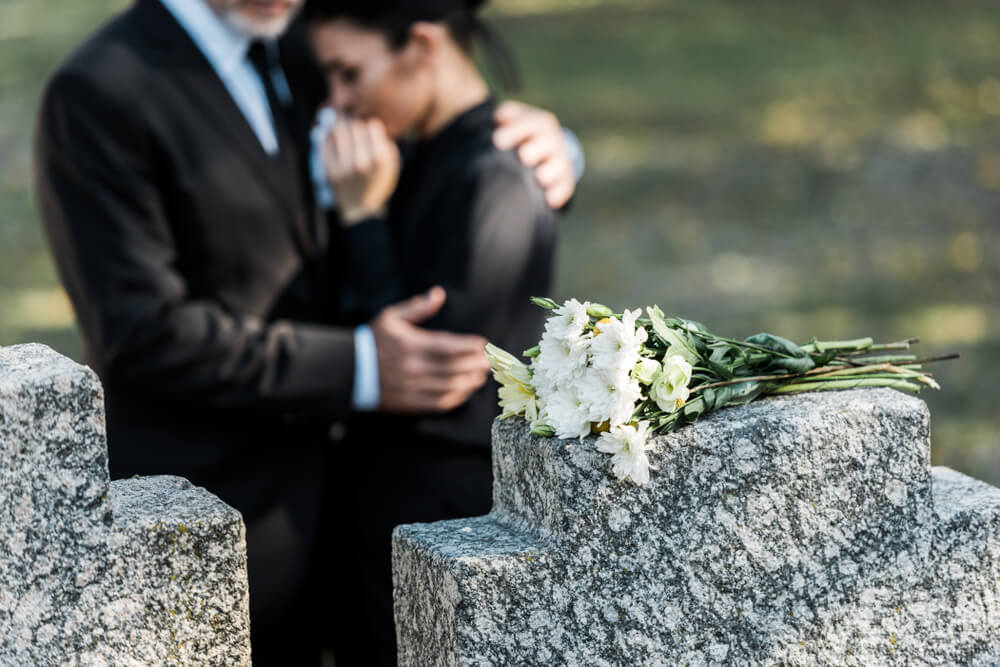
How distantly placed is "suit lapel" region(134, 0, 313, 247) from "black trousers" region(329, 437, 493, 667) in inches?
23.9

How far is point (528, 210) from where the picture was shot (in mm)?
3018

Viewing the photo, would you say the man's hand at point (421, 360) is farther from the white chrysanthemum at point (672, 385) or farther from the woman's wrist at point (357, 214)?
the white chrysanthemum at point (672, 385)

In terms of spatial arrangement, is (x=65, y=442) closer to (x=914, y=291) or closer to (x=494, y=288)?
(x=494, y=288)

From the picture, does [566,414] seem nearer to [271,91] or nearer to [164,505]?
[164,505]

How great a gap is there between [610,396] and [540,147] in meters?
1.42

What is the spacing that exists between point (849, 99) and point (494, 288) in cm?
1048

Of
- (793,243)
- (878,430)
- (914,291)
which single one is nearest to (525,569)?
(878,430)

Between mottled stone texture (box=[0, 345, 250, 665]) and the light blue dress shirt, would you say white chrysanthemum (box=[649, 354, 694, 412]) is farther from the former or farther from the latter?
the light blue dress shirt

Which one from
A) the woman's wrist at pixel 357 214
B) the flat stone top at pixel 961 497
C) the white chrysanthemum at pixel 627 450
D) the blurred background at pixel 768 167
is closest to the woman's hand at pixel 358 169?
the woman's wrist at pixel 357 214

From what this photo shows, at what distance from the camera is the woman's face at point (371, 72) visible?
10.3 ft

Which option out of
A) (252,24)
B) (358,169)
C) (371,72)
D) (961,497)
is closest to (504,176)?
(358,169)

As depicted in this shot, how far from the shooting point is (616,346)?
185 centimetres

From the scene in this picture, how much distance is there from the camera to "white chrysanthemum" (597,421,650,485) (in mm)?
1798

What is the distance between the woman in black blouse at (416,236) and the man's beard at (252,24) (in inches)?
5.9
